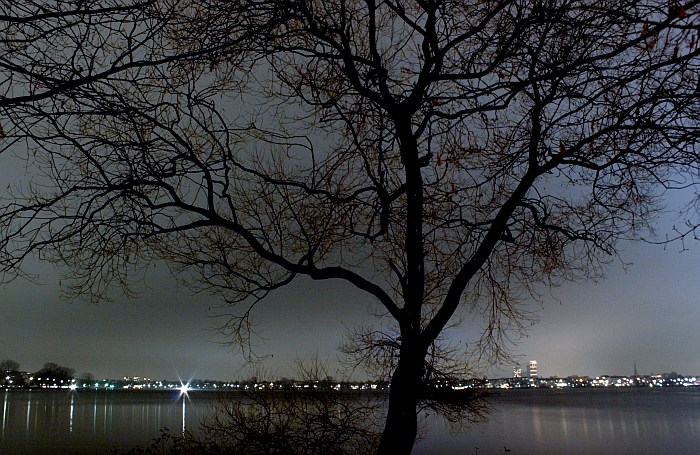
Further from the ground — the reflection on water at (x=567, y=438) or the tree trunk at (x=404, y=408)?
the tree trunk at (x=404, y=408)

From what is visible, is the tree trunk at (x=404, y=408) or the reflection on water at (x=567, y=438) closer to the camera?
the tree trunk at (x=404, y=408)

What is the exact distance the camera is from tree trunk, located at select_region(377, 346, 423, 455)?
15.8 feet

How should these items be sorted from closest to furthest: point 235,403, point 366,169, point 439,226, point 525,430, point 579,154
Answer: point 579,154 < point 366,169 < point 439,226 < point 235,403 < point 525,430

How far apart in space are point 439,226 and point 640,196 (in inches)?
67.0

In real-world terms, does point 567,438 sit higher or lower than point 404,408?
lower

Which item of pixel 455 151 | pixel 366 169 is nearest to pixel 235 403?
pixel 366 169

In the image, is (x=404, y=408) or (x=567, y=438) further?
(x=567, y=438)

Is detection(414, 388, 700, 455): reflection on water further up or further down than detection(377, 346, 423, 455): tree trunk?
further down

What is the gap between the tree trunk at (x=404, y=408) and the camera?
15.8 ft

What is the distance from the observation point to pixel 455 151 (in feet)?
16.9

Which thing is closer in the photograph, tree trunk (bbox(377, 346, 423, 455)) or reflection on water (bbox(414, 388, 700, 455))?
tree trunk (bbox(377, 346, 423, 455))

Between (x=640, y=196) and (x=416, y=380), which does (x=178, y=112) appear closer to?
(x=416, y=380)

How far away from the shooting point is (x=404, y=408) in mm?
4863

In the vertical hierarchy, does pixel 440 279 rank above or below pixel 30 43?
below
